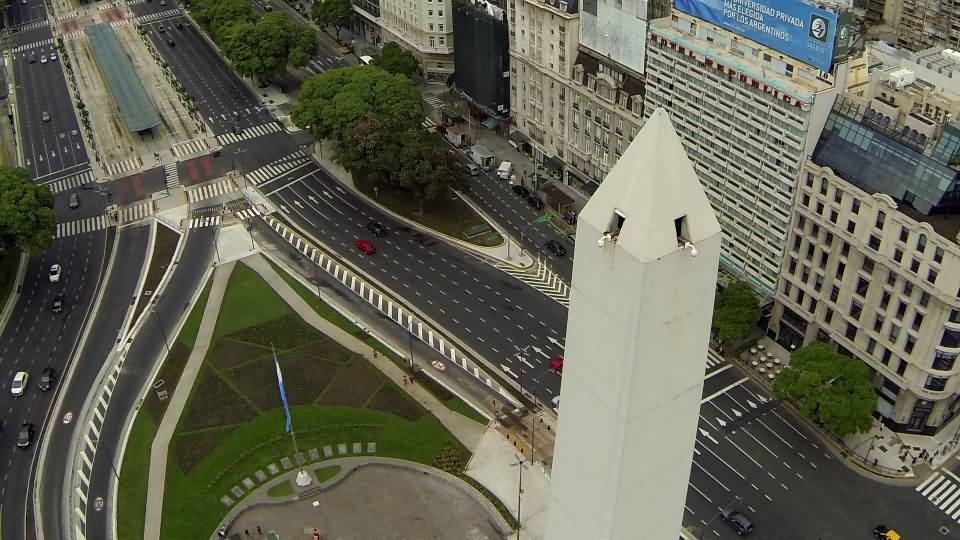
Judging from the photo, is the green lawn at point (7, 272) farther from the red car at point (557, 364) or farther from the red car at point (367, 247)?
the red car at point (557, 364)

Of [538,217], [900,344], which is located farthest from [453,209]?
[900,344]

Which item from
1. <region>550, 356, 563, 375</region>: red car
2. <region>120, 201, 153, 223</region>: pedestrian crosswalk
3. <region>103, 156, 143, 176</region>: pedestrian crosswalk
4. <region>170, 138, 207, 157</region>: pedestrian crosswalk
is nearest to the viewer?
<region>550, 356, 563, 375</region>: red car

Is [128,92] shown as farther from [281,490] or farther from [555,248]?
[281,490]

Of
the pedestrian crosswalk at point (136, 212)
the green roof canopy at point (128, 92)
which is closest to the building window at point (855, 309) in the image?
the pedestrian crosswalk at point (136, 212)

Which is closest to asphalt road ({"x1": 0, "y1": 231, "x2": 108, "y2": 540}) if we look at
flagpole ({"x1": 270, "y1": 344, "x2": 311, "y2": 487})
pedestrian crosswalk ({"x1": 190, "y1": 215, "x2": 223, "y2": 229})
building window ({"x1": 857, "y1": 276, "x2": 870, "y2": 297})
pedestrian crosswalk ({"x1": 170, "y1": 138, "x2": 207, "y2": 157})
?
pedestrian crosswalk ({"x1": 190, "y1": 215, "x2": 223, "y2": 229})

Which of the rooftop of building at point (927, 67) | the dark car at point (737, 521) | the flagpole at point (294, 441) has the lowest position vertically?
the dark car at point (737, 521)

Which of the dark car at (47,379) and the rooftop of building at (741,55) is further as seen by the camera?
the dark car at (47,379)

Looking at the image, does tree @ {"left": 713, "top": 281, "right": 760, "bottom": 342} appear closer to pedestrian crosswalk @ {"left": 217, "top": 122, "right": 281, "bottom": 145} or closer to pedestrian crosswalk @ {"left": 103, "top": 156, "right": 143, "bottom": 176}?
pedestrian crosswalk @ {"left": 217, "top": 122, "right": 281, "bottom": 145}
